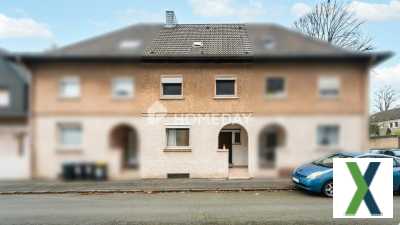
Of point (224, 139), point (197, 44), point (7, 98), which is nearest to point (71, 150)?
point (7, 98)

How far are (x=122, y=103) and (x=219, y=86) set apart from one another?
0.42 metres

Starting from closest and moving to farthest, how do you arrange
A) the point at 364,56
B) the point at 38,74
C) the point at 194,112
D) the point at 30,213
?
the point at 38,74 < the point at 364,56 < the point at 194,112 < the point at 30,213

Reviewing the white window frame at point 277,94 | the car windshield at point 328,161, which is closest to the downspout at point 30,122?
the white window frame at point 277,94

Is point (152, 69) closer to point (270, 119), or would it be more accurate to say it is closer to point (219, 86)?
point (219, 86)

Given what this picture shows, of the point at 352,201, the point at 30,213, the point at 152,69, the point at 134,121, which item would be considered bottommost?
the point at 30,213

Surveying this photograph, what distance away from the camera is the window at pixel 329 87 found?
123 cm

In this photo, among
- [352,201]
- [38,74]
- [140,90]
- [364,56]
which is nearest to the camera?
[38,74]

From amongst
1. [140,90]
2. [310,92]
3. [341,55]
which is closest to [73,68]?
[140,90]

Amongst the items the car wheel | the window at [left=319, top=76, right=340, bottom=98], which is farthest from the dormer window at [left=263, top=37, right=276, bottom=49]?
the car wheel

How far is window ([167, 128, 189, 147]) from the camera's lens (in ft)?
5.09

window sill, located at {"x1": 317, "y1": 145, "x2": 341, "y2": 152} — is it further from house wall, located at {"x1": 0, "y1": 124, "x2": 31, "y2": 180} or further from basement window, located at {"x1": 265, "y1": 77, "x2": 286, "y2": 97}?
house wall, located at {"x1": 0, "y1": 124, "x2": 31, "y2": 180}

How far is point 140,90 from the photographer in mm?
1357

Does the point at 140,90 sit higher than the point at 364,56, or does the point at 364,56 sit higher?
the point at 364,56

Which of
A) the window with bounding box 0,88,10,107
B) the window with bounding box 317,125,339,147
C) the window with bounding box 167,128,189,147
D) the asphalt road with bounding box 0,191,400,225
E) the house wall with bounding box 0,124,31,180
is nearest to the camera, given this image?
the window with bounding box 0,88,10,107
